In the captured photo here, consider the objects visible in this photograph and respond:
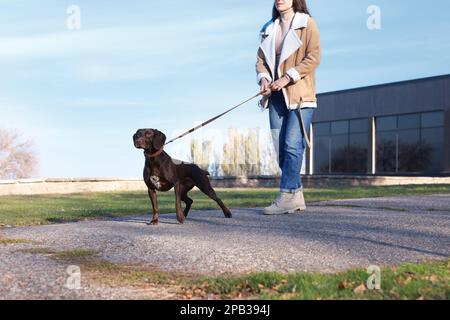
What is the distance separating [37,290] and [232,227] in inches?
126

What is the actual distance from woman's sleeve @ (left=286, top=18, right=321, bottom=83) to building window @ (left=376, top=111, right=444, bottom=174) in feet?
113

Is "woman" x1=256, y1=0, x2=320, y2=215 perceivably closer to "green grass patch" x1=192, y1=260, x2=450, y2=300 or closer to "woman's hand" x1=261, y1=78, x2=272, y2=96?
"woman's hand" x1=261, y1=78, x2=272, y2=96

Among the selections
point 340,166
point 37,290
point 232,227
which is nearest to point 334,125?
point 340,166

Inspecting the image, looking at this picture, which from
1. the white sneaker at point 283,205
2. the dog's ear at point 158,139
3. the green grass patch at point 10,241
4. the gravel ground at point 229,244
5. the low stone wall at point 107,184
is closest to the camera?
the gravel ground at point 229,244

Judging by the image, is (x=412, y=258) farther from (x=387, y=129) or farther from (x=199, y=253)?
(x=387, y=129)

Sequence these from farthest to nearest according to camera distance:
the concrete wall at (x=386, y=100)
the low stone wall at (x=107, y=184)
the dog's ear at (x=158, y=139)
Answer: the concrete wall at (x=386, y=100)
the low stone wall at (x=107, y=184)
the dog's ear at (x=158, y=139)

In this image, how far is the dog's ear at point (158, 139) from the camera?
680 cm

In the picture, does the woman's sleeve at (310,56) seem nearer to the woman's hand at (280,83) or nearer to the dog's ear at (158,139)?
the woman's hand at (280,83)

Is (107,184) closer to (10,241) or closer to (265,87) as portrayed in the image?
(265,87)

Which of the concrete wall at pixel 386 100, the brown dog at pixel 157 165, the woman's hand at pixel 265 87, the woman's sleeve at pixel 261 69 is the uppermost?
the concrete wall at pixel 386 100

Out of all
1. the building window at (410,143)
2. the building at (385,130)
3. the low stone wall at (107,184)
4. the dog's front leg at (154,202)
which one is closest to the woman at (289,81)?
the dog's front leg at (154,202)

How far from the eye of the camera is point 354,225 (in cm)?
696

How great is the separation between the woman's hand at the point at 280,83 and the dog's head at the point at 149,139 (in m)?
1.57
